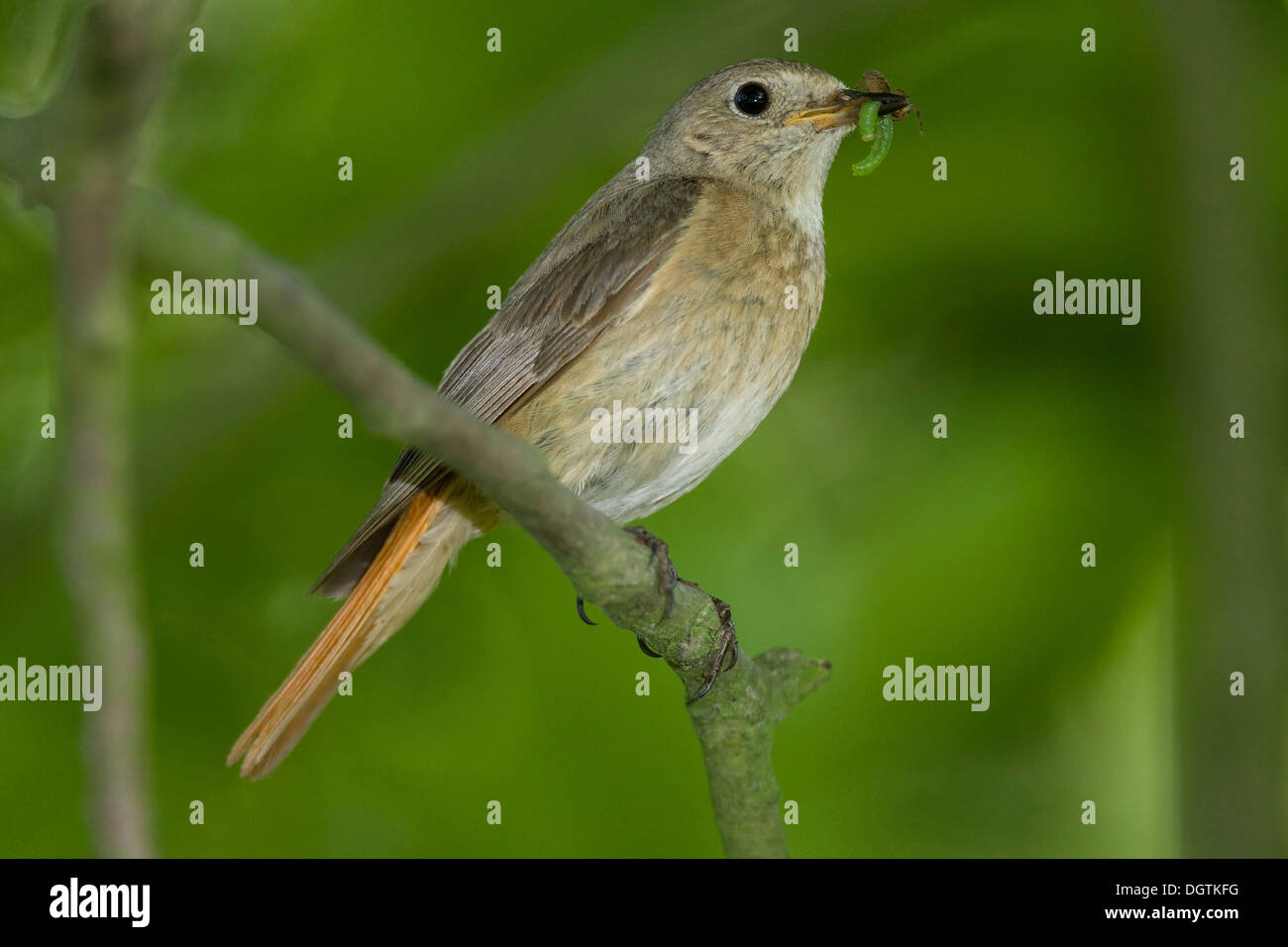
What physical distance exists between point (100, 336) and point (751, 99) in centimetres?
417

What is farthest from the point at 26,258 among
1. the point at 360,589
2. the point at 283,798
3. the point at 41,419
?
the point at 283,798

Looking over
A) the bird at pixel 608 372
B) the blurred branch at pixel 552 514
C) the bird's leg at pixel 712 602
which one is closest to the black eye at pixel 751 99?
the bird at pixel 608 372

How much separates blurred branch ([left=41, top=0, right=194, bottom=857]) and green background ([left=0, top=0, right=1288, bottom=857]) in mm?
3139

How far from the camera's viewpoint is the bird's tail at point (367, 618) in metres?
3.82

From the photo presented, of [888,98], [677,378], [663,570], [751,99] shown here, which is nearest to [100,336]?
[663,570]

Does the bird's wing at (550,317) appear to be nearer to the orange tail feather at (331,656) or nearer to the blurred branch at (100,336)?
the orange tail feather at (331,656)

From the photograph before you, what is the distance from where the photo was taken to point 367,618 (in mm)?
3982

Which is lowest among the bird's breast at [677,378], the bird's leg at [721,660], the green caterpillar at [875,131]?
the bird's leg at [721,660]

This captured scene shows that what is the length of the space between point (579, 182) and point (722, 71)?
711mm

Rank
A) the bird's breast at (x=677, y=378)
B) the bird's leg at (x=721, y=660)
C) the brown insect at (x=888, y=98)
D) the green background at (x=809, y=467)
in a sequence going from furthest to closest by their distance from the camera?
1. the brown insect at (x=888, y=98)
2. the green background at (x=809, y=467)
3. the bird's breast at (x=677, y=378)
4. the bird's leg at (x=721, y=660)

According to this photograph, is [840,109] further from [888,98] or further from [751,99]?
[751,99]

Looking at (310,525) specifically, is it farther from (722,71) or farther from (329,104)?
(722,71)

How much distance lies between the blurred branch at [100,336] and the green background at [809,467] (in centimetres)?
314

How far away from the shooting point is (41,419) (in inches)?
162
